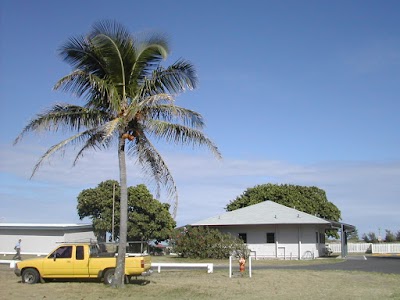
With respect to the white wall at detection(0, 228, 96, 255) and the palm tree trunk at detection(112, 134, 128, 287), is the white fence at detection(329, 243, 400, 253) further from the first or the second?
the palm tree trunk at detection(112, 134, 128, 287)

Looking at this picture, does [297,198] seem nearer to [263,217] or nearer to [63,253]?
[263,217]

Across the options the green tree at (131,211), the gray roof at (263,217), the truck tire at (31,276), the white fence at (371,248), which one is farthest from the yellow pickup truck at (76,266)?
the white fence at (371,248)

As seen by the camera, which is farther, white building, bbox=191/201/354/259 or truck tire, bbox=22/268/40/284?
white building, bbox=191/201/354/259

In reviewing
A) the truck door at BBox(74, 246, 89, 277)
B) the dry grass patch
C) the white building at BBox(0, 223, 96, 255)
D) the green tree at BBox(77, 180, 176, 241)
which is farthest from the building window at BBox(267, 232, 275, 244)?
the truck door at BBox(74, 246, 89, 277)

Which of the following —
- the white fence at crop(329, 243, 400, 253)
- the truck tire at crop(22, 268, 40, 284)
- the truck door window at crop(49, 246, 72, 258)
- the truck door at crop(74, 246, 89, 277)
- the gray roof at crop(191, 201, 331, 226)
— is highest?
the gray roof at crop(191, 201, 331, 226)

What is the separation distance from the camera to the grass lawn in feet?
50.2

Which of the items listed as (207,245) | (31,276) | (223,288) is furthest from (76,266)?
(207,245)

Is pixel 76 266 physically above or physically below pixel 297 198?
below

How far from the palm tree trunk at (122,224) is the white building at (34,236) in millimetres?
28454

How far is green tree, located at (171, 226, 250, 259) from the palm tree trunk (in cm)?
1751

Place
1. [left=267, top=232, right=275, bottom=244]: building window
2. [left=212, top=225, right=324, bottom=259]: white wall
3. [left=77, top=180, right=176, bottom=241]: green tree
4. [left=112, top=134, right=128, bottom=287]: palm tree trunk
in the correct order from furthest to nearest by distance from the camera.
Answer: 1. [left=77, top=180, right=176, bottom=241]: green tree
2. [left=267, top=232, right=275, bottom=244]: building window
3. [left=212, top=225, right=324, bottom=259]: white wall
4. [left=112, top=134, right=128, bottom=287]: palm tree trunk

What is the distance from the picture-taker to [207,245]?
34938 millimetres

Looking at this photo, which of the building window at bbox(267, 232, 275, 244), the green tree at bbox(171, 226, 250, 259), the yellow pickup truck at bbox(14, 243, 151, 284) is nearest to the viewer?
the yellow pickup truck at bbox(14, 243, 151, 284)

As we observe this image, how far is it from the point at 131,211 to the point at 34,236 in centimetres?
917
